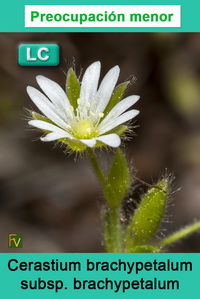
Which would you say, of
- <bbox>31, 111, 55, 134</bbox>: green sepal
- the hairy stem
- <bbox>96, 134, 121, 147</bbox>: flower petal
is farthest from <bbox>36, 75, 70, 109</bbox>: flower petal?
the hairy stem

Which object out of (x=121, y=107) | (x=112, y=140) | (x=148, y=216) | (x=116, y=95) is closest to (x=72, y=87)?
(x=116, y=95)

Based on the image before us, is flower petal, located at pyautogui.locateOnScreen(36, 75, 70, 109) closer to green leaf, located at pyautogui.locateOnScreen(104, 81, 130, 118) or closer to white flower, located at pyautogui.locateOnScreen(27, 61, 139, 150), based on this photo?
white flower, located at pyautogui.locateOnScreen(27, 61, 139, 150)

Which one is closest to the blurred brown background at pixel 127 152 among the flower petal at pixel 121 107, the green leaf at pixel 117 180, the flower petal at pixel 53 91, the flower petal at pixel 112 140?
the green leaf at pixel 117 180

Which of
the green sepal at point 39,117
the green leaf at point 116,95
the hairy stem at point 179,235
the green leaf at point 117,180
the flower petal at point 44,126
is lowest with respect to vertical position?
the hairy stem at point 179,235

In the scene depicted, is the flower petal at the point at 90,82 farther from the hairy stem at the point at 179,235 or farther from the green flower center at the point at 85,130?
the hairy stem at the point at 179,235

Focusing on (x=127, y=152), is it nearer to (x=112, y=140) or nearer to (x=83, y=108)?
(x=83, y=108)
